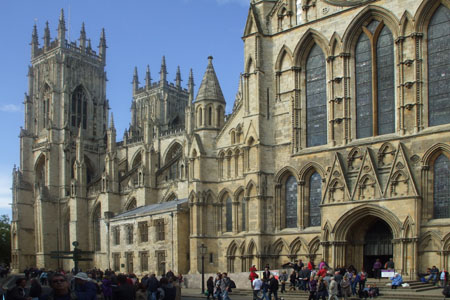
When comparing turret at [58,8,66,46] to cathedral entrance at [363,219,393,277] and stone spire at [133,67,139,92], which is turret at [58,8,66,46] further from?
cathedral entrance at [363,219,393,277]

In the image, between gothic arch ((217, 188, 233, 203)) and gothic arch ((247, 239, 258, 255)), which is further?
gothic arch ((217, 188, 233, 203))

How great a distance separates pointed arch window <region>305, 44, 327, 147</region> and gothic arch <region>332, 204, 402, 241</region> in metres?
4.60

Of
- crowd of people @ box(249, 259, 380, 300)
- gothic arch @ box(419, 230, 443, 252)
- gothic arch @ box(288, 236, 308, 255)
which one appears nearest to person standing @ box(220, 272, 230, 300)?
crowd of people @ box(249, 259, 380, 300)

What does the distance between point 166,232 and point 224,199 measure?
19.2 feet

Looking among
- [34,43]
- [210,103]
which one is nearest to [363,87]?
[210,103]

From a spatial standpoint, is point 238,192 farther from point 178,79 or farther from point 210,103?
point 178,79

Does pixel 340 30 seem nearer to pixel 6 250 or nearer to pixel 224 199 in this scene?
pixel 224 199

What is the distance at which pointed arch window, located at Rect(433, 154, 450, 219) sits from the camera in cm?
2867

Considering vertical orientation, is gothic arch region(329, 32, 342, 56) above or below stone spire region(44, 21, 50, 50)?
below

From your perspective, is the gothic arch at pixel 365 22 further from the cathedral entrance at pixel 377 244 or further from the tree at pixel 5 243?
the tree at pixel 5 243

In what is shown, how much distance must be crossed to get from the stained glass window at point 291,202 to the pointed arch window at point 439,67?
8407 mm

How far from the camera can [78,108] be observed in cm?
8431

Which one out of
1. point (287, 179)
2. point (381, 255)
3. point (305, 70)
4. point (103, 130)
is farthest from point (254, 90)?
point (103, 130)

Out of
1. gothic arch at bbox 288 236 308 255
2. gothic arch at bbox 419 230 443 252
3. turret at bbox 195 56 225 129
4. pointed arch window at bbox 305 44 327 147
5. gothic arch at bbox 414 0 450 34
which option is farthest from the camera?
turret at bbox 195 56 225 129
